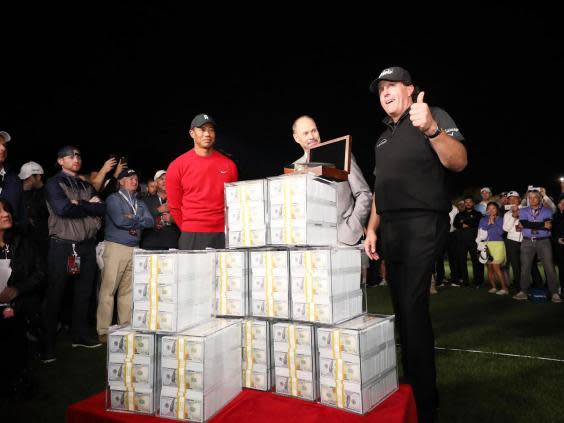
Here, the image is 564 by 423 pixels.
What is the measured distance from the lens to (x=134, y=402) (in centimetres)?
232

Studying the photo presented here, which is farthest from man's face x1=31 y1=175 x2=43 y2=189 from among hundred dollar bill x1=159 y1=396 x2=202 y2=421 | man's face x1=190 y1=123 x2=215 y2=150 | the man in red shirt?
hundred dollar bill x1=159 y1=396 x2=202 y2=421

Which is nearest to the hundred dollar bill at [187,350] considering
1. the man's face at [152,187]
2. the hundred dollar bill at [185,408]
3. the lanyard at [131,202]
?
the hundred dollar bill at [185,408]

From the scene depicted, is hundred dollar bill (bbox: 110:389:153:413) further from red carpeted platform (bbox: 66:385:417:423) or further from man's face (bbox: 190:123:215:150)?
man's face (bbox: 190:123:215:150)

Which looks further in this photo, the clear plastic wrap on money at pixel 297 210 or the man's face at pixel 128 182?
the man's face at pixel 128 182

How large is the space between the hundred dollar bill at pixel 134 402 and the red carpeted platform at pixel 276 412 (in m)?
0.04

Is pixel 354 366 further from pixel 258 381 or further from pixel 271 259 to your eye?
pixel 271 259

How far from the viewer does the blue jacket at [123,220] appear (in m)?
5.21

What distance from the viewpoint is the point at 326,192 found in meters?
2.77

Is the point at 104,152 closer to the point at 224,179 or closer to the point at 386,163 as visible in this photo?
the point at 224,179

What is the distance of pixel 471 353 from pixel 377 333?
9.07 feet

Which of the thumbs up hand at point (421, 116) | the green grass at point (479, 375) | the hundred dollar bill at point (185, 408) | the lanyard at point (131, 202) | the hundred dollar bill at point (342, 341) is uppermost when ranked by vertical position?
the thumbs up hand at point (421, 116)

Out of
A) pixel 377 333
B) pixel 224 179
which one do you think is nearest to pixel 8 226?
pixel 224 179

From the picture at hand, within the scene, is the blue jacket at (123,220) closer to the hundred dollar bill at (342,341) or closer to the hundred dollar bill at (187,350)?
the hundred dollar bill at (187,350)

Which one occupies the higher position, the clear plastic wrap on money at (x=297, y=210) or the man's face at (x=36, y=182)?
the man's face at (x=36, y=182)
